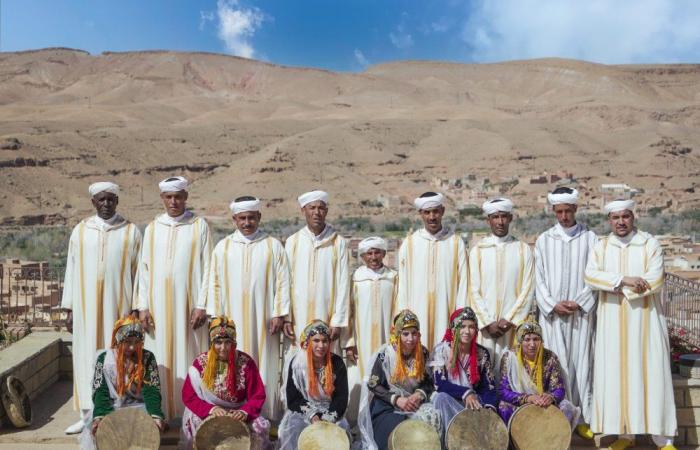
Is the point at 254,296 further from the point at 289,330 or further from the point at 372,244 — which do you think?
the point at 372,244

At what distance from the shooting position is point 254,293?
207 inches

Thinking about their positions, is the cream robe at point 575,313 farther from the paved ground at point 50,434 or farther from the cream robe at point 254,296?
the cream robe at point 254,296

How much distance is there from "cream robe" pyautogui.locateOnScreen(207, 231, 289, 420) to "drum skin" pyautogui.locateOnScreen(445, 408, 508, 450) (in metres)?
1.36

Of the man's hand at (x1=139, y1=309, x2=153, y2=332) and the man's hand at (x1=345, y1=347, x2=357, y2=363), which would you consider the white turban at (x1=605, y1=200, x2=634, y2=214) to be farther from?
the man's hand at (x1=139, y1=309, x2=153, y2=332)

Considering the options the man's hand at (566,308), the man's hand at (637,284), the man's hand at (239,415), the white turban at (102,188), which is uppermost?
the white turban at (102,188)

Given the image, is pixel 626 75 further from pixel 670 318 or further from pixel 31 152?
pixel 670 318

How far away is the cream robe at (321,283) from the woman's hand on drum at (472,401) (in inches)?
40.0

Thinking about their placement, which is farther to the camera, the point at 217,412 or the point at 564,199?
the point at 564,199

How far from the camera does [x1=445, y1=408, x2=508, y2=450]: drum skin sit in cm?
449

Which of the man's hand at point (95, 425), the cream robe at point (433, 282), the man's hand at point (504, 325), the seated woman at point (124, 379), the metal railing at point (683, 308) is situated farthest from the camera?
the metal railing at point (683, 308)

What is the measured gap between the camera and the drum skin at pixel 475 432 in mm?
4488

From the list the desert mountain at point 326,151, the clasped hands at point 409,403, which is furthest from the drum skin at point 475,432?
the desert mountain at point 326,151

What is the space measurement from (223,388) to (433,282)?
1.60m

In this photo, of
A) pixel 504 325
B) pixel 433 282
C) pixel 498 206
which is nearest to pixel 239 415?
pixel 433 282
